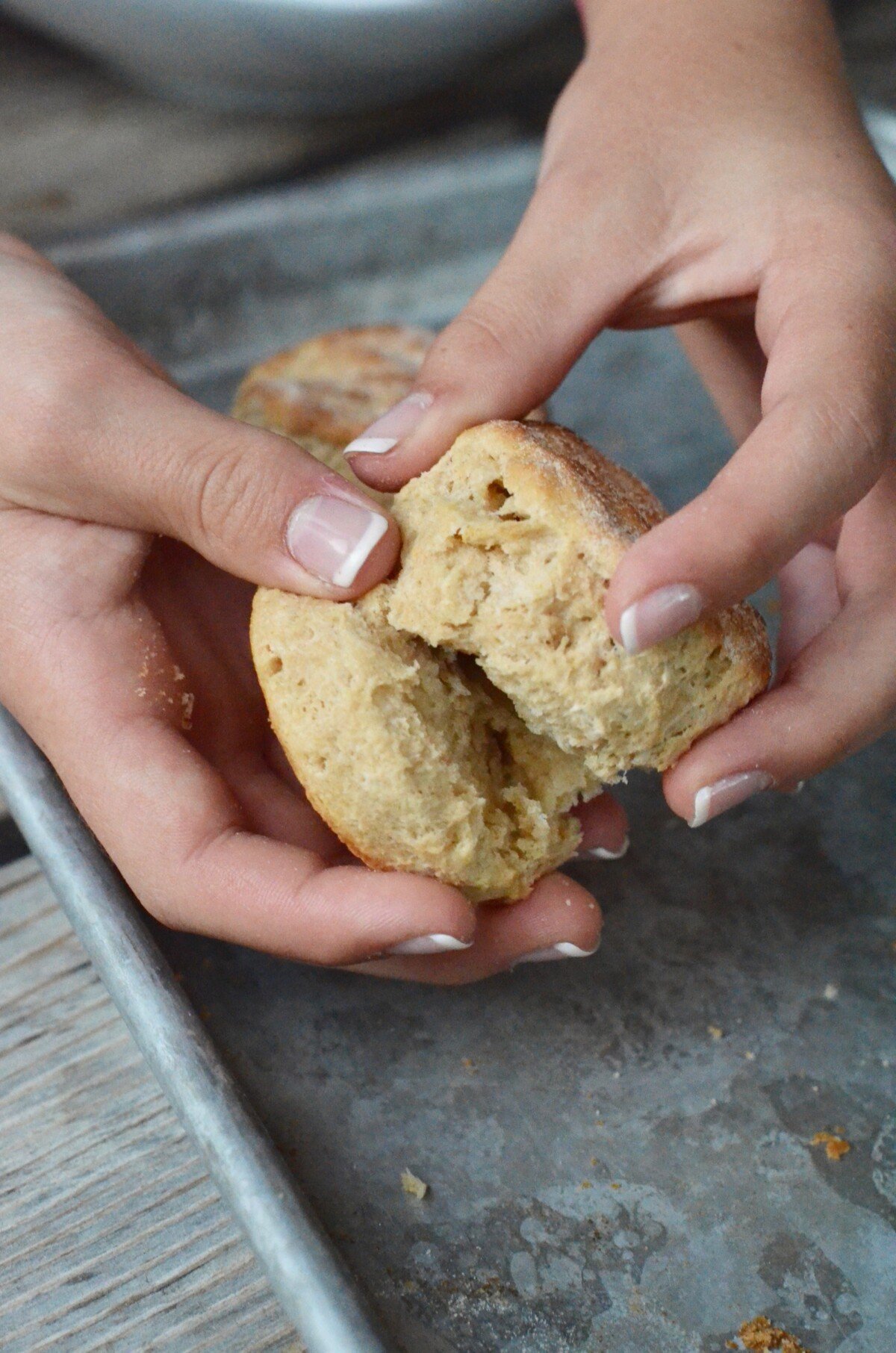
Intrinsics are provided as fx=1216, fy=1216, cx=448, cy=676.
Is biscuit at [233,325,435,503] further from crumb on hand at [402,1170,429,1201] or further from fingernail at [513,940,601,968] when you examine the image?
crumb on hand at [402,1170,429,1201]

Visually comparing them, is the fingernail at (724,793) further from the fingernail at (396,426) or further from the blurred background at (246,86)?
the blurred background at (246,86)

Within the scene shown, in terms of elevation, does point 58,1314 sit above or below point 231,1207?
below

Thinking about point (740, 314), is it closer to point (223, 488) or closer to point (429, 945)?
point (223, 488)

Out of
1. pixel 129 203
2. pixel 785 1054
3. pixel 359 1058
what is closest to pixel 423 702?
pixel 359 1058

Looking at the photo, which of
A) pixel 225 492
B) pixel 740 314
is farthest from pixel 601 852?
pixel 740 314

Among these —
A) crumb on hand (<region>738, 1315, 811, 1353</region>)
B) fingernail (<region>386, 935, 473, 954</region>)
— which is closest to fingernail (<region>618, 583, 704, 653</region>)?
fingernail (<region>386, 935, 473, 954</region>)

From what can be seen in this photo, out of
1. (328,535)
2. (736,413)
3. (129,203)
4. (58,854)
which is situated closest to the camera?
(328,535)

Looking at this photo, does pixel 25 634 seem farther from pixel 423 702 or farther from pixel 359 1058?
pixel 359 1058

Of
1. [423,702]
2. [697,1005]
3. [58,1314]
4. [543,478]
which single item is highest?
[543,478]

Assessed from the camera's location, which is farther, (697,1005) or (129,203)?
(129,203)
